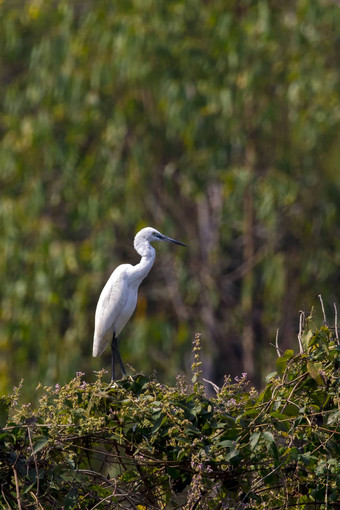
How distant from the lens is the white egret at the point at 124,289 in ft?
11.9

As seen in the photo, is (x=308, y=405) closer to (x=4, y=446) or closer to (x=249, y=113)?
(x=4, y=446)

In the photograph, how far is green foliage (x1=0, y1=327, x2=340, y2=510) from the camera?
7.26ft

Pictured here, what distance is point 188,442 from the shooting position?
2.23 meters

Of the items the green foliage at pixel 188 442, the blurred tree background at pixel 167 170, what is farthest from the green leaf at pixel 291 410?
the blurred tree background at pixel 167 170

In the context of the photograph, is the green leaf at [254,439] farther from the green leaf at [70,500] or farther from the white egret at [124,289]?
the white egret at [124,289]

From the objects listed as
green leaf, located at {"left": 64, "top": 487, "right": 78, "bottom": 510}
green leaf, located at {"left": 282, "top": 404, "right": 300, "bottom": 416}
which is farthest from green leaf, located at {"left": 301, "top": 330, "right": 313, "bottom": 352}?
green leaf, located at {"left": 64, "top": 487, "right": 78, "bottom": 510}

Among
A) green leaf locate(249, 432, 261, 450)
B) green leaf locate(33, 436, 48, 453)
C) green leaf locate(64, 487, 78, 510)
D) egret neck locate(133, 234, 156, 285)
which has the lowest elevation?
green leaf locate(64, 487, 78, 510)

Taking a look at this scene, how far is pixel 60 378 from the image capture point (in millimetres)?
7145

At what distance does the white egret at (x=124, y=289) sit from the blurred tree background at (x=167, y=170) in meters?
3.38

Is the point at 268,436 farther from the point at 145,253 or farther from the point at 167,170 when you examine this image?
the point at 167,170

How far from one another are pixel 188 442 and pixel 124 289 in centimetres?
150

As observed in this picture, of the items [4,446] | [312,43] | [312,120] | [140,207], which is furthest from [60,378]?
[4,446]

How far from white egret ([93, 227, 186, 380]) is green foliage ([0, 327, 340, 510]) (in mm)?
1254

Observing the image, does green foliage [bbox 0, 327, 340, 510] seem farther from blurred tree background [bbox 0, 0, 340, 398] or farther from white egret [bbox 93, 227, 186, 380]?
blurred tree background [bbox 0, 0, 340, 398]
